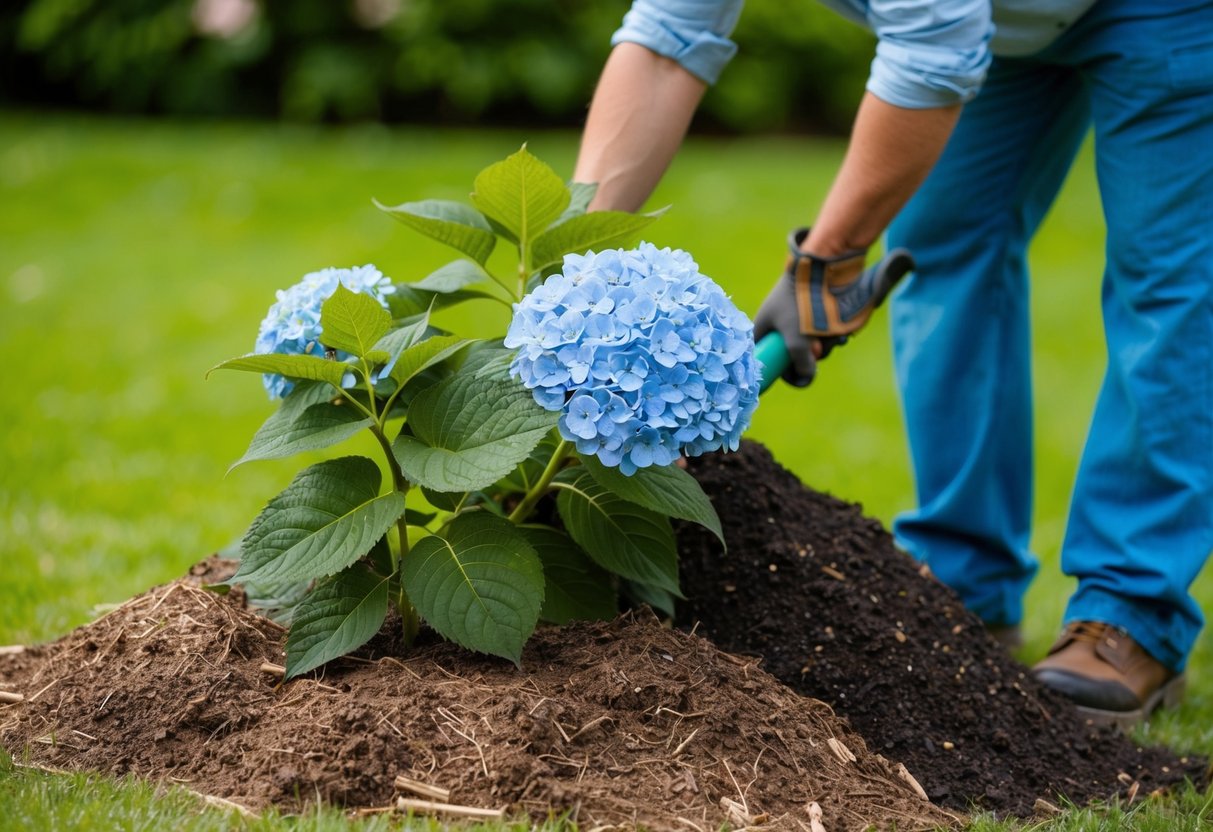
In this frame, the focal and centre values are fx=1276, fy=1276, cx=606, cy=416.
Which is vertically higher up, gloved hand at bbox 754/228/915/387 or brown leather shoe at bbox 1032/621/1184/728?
→ gloved hand at bbox 754/228/915/387

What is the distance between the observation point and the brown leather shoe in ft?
8.30

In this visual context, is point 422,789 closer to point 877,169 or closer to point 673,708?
point 673,708

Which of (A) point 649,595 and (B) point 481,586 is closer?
(B) point 481,586

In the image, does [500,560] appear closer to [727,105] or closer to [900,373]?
[900,373]

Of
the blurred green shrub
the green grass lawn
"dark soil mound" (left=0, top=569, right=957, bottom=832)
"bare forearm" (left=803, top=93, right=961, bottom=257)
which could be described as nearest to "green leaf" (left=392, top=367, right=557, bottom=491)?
"dark soil mound" (left=0, top=569, right=957, bottom=832)

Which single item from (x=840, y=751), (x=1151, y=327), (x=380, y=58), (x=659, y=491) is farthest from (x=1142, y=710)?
(x=380, y=58)

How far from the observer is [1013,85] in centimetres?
273

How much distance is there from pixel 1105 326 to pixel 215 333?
3705 millimetres

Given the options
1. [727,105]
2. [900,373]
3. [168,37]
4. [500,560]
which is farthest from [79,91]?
[500,560]

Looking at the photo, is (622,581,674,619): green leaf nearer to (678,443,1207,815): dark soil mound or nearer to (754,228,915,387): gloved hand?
(678,443,1207,815): dark soil mound

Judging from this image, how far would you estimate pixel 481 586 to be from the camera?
6.02ft

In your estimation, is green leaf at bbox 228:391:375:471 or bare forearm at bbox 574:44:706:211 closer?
green leaf at bbox 228:391:375:471

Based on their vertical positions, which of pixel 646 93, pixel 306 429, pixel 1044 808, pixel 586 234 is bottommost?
pixel 1044 808

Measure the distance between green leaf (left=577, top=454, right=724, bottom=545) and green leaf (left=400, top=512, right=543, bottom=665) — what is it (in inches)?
6.3
